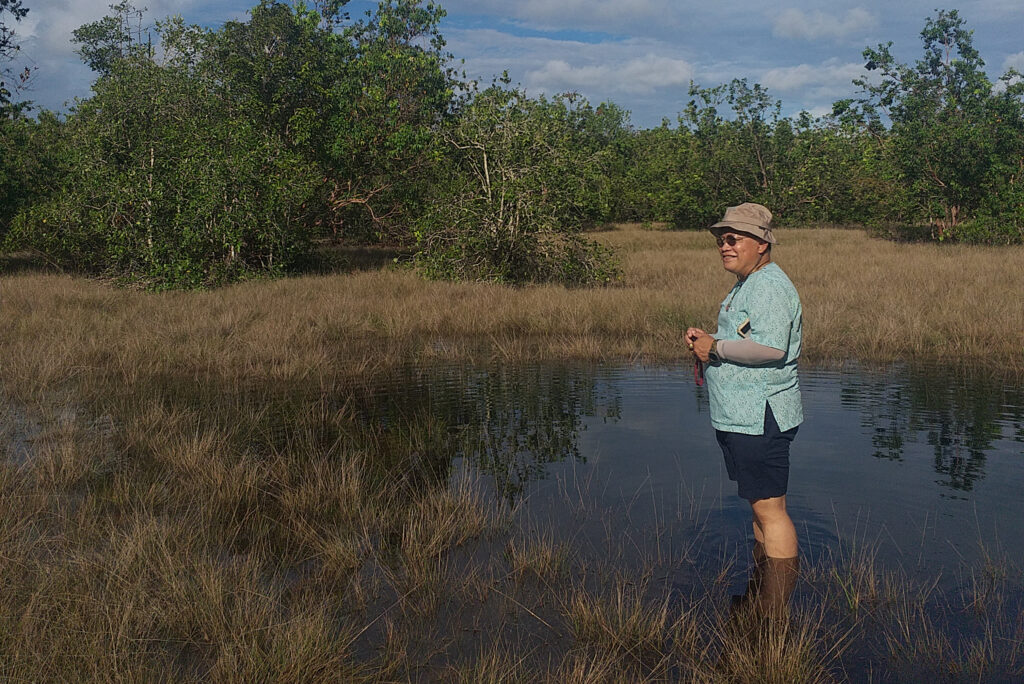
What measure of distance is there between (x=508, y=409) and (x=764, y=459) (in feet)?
13.9

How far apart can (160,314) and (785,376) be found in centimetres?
1075

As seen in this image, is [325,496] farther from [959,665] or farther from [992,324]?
[992,324]

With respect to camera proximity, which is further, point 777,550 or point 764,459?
point 777,550

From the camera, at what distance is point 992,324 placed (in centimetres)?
A: 1068

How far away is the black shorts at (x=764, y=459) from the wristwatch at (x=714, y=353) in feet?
1.10

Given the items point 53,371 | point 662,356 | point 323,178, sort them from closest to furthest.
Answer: point 53,371 → point 662,356 → point 323,178

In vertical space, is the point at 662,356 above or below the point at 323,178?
below

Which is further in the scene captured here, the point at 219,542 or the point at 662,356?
the point at 662,356

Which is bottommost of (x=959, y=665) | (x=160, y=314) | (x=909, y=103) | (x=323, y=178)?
(x=959, y=665)

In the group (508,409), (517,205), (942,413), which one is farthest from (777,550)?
(517,205)

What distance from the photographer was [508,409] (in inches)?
311

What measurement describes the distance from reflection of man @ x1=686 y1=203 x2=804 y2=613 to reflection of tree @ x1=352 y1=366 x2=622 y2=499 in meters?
1.99

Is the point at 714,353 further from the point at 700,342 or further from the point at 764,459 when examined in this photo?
the point at 764,459

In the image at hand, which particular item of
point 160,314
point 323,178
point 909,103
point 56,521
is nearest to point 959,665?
point 56,521
